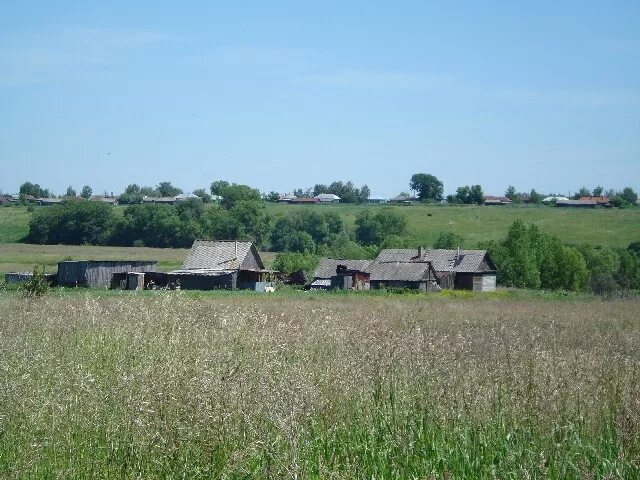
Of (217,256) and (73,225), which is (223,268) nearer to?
(217,256)

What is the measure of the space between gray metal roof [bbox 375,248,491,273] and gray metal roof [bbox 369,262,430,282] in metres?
2.44

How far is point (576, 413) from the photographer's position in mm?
6980

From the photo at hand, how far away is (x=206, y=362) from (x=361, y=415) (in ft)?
4.85

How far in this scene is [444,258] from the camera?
234 feet

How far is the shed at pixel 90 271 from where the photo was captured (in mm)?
57562

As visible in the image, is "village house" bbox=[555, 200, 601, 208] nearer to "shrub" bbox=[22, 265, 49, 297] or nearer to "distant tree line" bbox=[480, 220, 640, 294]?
"distant tree line" bbox=[480, 220, 640, 294]

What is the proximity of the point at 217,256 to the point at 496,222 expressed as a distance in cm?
4938

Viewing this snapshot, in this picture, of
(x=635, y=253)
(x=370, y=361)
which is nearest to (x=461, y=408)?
(x=370, y=361)

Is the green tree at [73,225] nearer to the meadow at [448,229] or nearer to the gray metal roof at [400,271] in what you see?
the meadow at [448,229]

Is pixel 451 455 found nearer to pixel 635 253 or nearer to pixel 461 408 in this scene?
pixel 461 408

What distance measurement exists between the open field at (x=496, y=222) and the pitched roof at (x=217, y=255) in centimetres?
2925

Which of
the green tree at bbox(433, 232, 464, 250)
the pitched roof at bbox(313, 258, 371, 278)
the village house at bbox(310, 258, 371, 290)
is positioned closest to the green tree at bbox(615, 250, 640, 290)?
the green tree at bbox(433, 232, 464, 250)

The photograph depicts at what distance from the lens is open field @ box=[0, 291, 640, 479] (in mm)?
6199

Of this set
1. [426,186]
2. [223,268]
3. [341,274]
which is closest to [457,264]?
[341,274]
